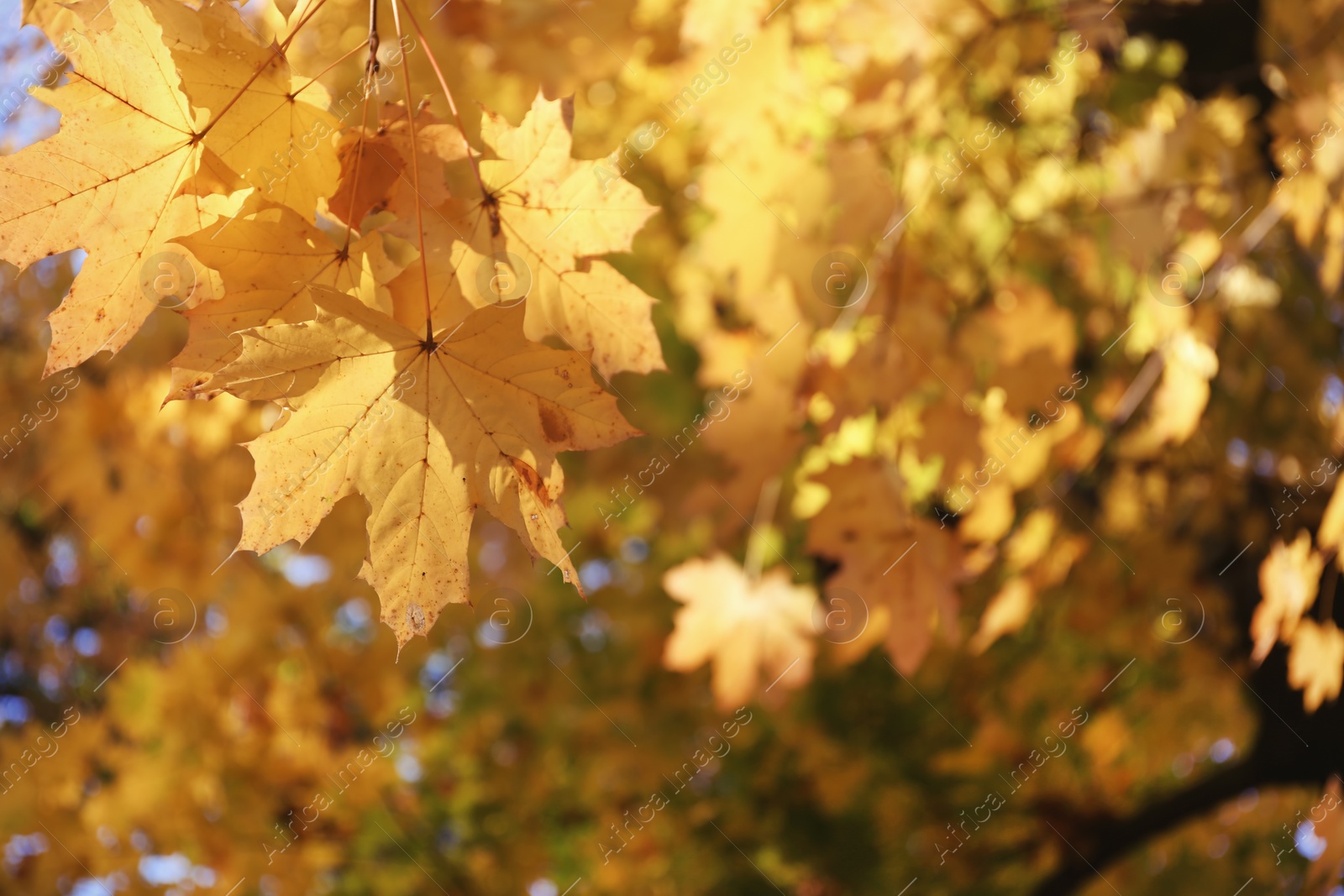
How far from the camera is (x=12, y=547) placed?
4086 mm

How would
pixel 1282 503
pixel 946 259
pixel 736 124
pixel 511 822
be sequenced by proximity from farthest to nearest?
pixel 511 822 < pixel 946 259 < pixel 1282 503 < pixel 736 124

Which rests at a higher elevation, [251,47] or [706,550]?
[251,47]

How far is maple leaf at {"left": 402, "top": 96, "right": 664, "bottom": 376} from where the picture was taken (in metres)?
1.06

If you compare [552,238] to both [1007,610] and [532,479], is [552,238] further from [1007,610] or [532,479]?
[1007,610]

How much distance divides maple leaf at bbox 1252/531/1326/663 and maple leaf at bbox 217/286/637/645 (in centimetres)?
152

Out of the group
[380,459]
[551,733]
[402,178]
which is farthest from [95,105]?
[551,733]

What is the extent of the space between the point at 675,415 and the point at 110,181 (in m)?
3.22

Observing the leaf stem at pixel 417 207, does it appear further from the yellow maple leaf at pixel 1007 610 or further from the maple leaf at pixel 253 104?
the yellow maple leaf at pixel 1007 610

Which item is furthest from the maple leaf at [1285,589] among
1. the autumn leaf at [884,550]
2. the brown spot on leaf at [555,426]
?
the brown spot on leaf at [555,426]

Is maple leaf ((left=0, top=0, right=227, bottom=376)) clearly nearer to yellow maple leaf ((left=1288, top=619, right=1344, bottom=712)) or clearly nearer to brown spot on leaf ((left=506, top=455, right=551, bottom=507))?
brown spot on leaf ((left=506, top=455, right=551, bottom=507))

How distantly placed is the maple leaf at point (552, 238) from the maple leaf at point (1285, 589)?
143cm

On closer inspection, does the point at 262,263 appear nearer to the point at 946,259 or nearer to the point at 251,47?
the point at 251,47

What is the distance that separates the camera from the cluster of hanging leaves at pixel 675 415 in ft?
3.14

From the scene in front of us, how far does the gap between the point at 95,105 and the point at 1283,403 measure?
3.93 meters
